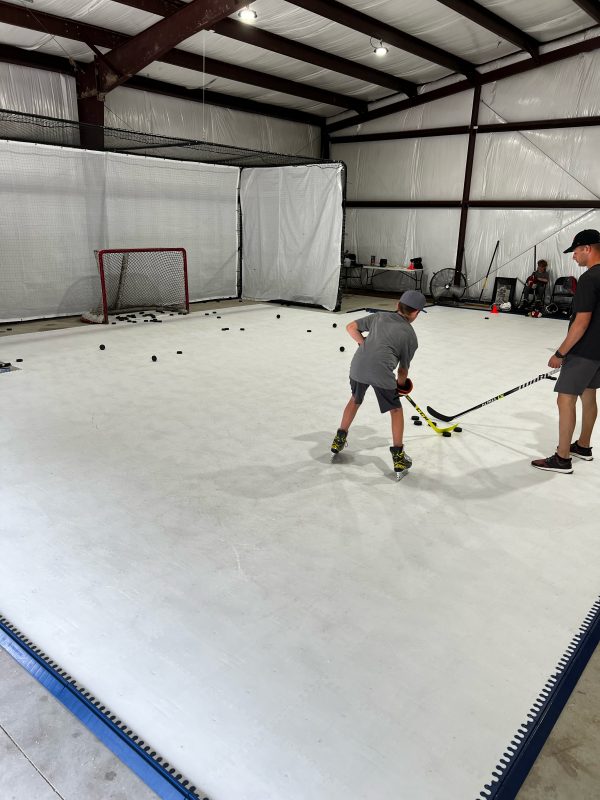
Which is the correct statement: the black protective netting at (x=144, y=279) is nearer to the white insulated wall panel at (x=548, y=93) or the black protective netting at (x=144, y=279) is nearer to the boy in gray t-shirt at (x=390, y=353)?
the boy in gray t-shirt at (x=390, y=353)

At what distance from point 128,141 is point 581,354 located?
27.9ft

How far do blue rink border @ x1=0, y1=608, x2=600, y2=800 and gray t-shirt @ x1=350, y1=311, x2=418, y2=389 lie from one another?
1.77 metres

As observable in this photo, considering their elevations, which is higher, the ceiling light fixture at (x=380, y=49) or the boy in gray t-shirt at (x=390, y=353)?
the ceiling light fixture at (x=380, y=49)

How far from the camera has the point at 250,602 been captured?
8.13ft

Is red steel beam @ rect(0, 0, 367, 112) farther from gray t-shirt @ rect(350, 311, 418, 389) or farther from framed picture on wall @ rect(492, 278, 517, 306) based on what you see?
gray t-shirt @ rect(350, 311, 418, 389)

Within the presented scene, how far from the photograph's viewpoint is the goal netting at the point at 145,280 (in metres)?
9.86

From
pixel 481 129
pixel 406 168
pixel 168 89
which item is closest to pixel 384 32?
pixel 481 129

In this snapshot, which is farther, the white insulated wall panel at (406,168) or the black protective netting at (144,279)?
the white insulated wall panel at (406,168)

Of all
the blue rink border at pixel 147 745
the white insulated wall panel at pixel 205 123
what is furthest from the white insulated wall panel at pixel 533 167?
the blue rink border at pixel 147 745

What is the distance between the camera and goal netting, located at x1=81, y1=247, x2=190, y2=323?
32.3 feet

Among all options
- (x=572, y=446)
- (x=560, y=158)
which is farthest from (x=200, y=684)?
(x=560, y=158)

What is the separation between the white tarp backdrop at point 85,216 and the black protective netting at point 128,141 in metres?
0.16

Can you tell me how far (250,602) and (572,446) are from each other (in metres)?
2.88

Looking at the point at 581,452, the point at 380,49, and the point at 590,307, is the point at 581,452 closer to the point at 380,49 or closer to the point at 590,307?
the point at 590,307
